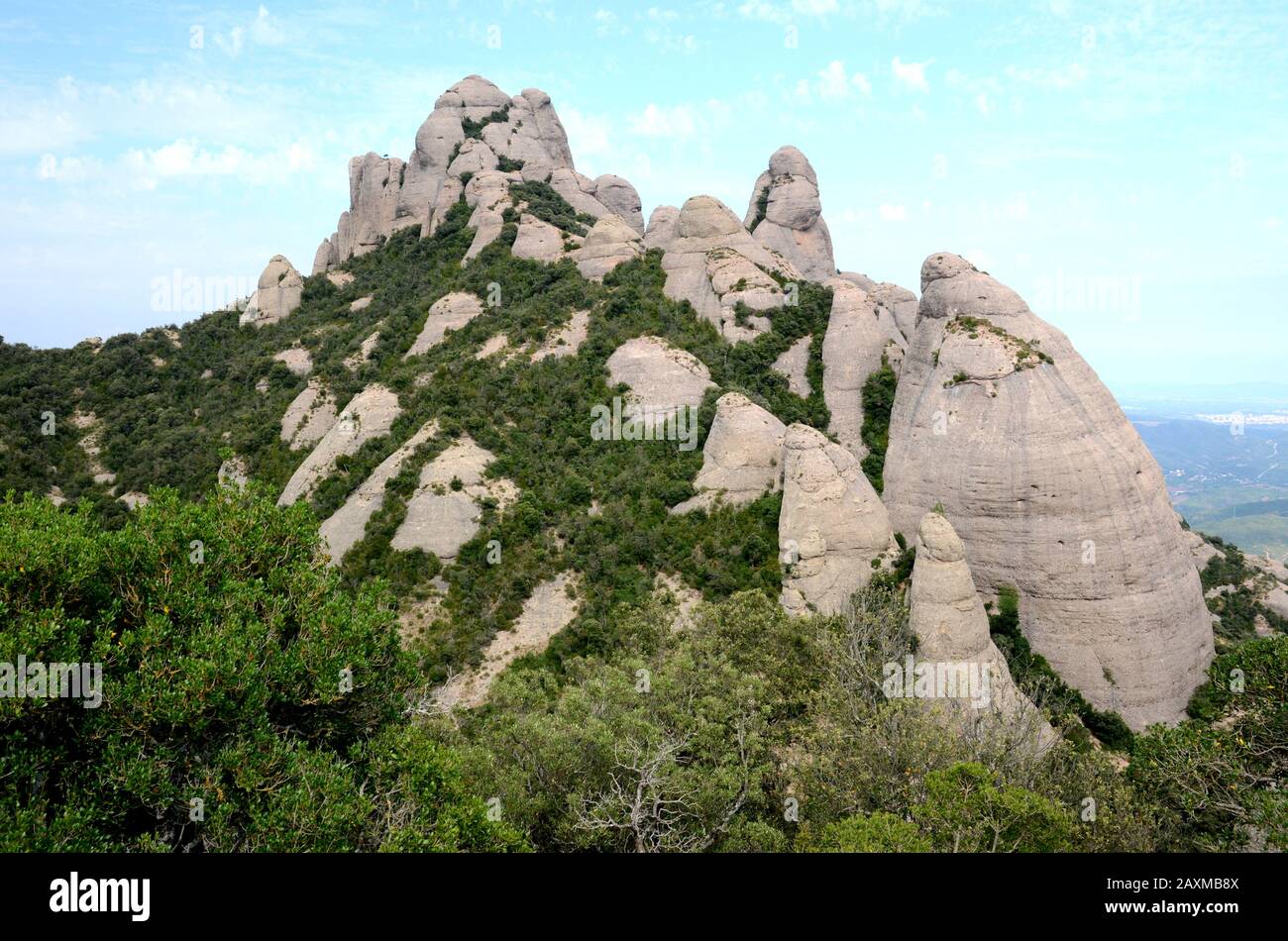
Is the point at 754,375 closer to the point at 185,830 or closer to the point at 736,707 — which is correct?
the point at 736,707

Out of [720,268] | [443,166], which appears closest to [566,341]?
[720,268]

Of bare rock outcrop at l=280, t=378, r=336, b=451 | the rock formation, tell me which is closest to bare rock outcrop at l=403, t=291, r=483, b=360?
bare rock outcrop at l=280, t=378, r=336, b=451

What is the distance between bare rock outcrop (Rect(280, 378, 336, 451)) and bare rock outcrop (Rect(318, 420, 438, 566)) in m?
10.6

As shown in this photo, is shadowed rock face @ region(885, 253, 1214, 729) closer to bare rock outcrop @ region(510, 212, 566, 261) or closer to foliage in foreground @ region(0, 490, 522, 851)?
foliage in foreground @ region(0, 490, 522, 851)

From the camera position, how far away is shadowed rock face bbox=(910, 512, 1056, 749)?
2492cm

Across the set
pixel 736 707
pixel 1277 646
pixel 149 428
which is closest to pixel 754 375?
pixel 736 707

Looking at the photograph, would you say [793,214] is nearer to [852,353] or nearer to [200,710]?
[852,353]

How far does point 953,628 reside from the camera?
25547 mm

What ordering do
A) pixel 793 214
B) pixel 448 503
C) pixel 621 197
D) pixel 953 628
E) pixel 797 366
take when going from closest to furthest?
pixel 953 628
pixel 448 503
pixel 797 366
pixel 793 214
pixel 621 197

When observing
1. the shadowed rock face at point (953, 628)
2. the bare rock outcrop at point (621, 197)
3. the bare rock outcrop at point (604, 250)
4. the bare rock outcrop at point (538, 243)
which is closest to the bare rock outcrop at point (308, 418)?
the bare rock outcrop at point (538, 243)

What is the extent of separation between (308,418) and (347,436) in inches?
304

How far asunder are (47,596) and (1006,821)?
1828 centimetres

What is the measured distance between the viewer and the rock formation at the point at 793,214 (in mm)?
67000

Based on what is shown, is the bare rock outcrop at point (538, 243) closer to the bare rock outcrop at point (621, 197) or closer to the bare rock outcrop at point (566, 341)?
the bare rock outcrop at point (566, 341)
